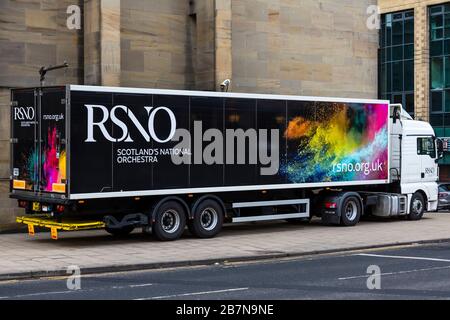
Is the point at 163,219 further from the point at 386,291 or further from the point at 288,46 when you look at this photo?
the point at 288,46

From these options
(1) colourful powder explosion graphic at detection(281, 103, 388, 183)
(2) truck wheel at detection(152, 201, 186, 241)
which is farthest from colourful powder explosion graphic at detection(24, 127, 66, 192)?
(1) colourful powder explosion graphic at detection(281, 103, 388, 183)

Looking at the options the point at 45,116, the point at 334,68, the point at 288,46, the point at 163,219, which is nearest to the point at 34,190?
the point at 45,116

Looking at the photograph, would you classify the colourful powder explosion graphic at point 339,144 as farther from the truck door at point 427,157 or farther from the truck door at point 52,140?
the truck door at point 52,140

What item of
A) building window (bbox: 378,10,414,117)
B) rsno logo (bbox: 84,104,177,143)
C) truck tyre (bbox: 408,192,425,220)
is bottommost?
truck tyre (bbox: 408,192,425,220)

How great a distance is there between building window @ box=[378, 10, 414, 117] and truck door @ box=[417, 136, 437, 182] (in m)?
31.6

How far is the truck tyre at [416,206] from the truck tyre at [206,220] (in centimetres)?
780

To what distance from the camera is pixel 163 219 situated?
57.1ft

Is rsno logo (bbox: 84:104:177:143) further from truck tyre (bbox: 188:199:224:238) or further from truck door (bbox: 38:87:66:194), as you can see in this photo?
truck tyre (bbox: 188:199:224:238)

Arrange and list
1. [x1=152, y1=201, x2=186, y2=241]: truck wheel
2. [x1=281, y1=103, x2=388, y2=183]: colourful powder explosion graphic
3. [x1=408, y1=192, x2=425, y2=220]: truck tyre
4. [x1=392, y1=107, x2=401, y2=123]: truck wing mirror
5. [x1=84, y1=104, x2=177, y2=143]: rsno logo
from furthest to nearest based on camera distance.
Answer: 1. [x1=408, y1=192, x2=425, y2=220]: truck tyre
2. [x1=392, y1=107, x2=401, y2=123]: truck wing mirror
3. [x1=281, y1=103, x2=388, y2=183]: colourful powder explosion graphic
4. [x1=152, y1=201, x2=186, y2=241]: truck wheel
5. [x1=84, y1=104, x2=177, y2=143]: rsno logo

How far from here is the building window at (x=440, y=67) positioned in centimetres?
5256

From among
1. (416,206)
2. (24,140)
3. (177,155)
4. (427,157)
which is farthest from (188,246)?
(427,157)

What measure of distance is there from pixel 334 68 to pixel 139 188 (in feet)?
41.4

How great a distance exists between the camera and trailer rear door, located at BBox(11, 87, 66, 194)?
16.0 meters

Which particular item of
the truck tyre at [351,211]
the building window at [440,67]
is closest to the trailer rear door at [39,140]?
the truck tyre at [351,211]
